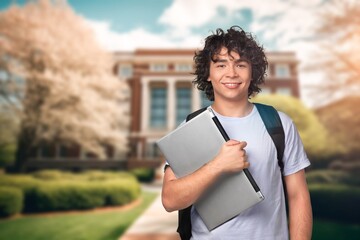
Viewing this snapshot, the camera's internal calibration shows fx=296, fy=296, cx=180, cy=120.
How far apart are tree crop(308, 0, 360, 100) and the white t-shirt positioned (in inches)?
359

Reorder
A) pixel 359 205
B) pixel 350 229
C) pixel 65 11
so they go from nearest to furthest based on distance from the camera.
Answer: pixel 350 229 → pixel 359 205 → pixel 65 11

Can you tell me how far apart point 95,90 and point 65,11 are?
8.47 ft

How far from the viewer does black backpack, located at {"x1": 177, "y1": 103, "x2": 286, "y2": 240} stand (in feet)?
3.43

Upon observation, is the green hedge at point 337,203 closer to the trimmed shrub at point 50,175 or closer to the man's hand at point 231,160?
the trimmed shrub at point 50,175

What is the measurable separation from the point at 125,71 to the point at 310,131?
641cm

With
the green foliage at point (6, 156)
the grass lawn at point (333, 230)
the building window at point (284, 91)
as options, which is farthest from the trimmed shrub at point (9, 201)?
the building window at point (284, 91)

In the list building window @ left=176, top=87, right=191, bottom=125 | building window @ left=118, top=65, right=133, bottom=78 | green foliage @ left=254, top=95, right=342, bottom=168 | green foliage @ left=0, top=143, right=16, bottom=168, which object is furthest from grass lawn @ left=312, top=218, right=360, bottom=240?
green foliage @ left=0, top=143, right=16, bottom=168

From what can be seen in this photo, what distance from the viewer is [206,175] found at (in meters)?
0.89

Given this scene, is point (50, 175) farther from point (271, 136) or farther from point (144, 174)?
point (271, 136)

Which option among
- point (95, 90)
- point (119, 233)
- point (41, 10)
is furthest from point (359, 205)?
point (41, 10)

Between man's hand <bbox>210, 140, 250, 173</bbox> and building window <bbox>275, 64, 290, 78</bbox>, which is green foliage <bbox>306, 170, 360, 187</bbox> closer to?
building window <bbox>275, 64, 290, 78</bbox>

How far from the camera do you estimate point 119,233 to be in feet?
18.6

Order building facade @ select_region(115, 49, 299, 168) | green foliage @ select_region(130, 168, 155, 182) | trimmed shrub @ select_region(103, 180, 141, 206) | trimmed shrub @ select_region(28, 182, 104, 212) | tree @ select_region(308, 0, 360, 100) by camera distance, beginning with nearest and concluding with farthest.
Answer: trimmed shrub @ select_region(28, 182, 104, 212)
trimmed shrub @ select_region(103, 180, 141, 206)
green foliage @ select_region(130, 168, 155, 182)
tree @ select_region(308, 0, 360, 100)
building facade @ select_region(115, 49, 299, 168)

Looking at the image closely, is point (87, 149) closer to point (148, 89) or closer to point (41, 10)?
point (148, 89)
